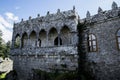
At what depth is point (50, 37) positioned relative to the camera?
1831 centimetres

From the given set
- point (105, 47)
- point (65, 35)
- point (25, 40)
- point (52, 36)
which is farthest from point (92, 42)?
point (25, 40)

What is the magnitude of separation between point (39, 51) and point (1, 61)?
9732mm

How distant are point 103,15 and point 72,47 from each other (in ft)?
16.3

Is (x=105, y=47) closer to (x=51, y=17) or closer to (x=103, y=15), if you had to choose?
(x=103, y=15)

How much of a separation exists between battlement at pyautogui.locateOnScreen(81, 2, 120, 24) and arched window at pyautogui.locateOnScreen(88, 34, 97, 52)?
1756 mm

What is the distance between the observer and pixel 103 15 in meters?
13.9

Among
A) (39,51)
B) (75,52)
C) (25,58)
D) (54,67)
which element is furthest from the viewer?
(25,58)

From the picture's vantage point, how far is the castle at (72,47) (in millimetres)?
12852

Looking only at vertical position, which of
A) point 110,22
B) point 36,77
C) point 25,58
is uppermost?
point 110,22

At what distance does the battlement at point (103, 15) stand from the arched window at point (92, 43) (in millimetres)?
1756

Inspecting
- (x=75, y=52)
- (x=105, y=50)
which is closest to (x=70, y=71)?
(x=75, y=52)

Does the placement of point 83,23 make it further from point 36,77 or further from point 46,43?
point 36,77

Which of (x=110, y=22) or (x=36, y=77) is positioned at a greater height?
(x=110, y=22)

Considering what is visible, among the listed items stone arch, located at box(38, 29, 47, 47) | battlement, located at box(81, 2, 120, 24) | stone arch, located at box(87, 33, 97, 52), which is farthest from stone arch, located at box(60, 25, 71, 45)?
stone arch, located at box(87, 33, 97, 52)
